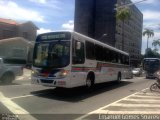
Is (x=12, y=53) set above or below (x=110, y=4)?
below

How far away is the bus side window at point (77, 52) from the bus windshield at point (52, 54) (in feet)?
1.25

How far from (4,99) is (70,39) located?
13.9 feet

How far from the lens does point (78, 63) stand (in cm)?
1503

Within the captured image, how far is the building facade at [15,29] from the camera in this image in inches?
2258

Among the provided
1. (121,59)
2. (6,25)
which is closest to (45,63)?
(121,59)

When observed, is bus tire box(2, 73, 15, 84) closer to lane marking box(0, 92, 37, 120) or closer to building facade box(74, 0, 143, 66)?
lane marking box(0, 92, 37, 120)

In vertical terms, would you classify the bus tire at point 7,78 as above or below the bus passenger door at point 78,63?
below

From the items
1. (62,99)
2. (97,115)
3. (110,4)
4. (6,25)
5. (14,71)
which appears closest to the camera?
(97,115)

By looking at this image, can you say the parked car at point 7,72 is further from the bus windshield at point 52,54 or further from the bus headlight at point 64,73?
the bus headlight at point 64,73

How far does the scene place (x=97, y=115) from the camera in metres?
10.2

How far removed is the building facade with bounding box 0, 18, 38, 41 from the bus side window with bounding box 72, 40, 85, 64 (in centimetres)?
4395

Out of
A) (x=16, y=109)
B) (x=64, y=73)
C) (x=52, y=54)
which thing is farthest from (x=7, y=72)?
(x=16, y=109)

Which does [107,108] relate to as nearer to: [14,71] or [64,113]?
[64,113]

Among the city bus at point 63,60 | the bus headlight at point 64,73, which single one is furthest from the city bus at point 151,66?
the bus headlight at point 64,73
